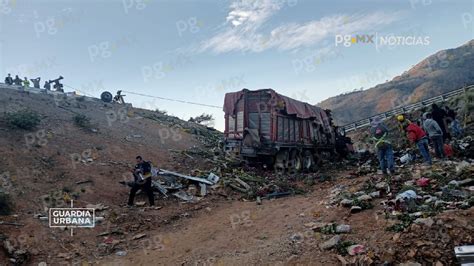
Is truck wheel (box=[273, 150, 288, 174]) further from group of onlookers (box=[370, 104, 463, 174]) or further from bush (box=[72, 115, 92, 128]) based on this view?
bush (box=[72, 115, 92, 128])

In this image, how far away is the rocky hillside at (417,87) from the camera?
45247 mm

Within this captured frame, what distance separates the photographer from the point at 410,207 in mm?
5055

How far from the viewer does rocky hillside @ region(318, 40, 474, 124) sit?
45247mm

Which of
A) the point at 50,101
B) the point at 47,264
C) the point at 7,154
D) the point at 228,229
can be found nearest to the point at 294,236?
the point at 228,229

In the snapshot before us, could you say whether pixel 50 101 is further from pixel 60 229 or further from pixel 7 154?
pixel 60 229

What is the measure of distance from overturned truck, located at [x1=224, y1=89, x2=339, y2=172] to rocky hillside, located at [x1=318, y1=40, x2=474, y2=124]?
36681 millimetres

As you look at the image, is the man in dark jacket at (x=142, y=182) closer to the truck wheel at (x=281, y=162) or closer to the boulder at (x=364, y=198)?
the boulder at (x=364, y=198)

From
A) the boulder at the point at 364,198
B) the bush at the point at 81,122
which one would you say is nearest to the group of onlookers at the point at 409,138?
the boulder at the point at 364,198

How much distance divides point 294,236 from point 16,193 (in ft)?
21.7

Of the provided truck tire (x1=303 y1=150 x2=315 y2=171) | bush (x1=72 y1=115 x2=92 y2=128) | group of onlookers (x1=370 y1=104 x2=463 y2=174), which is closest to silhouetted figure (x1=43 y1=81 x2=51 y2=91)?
bush (x1=72 y1=115 x2=92 y2=128)

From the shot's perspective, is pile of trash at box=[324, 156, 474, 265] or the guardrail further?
the guardrail

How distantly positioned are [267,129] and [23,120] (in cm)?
929

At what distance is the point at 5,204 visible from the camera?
7.01 meters

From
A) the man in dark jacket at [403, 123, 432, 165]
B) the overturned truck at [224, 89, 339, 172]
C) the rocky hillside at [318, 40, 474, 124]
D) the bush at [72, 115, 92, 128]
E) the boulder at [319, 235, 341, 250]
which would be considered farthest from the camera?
the rocky hillside at [318, 40, 474, 124]
